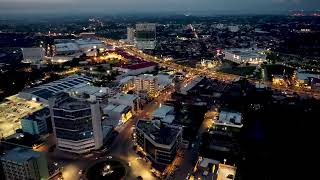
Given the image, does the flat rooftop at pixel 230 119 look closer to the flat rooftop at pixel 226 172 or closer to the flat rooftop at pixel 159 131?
the flat rooftop at pixel 159 131

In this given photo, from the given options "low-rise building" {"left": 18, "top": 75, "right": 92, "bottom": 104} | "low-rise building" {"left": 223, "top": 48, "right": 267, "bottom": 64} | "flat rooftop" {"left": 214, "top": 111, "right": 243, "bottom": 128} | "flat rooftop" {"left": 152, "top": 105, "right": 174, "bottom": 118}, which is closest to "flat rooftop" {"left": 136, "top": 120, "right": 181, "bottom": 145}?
"flat rooftop" {"left": 152, "top": 105, "right": 174, "bottom": 118}

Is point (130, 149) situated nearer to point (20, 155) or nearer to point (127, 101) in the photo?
point (127, 101)

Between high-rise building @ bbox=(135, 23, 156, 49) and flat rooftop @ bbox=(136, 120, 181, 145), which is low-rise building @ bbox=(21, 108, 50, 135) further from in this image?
high-rise building @ bbox=(135, 23, 156, 49)

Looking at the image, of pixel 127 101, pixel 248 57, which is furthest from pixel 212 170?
pixel 248 57

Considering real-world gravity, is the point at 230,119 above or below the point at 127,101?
below

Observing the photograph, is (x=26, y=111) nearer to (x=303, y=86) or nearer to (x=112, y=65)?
(x=112, y=65)

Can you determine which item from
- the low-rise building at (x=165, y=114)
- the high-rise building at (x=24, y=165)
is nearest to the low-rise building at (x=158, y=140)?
the low-rise building at (x=165, y=114)
